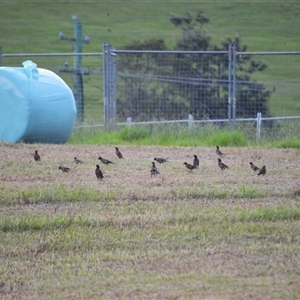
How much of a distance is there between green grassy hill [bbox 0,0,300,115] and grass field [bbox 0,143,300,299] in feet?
91.4

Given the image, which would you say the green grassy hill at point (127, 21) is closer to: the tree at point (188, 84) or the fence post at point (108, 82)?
the tree at point (188, 84)

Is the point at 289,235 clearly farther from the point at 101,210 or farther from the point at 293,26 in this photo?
the point at 293,26

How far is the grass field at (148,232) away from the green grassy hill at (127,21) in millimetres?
27864

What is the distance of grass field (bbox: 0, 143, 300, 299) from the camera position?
6.94 m

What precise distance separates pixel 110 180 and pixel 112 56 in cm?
855

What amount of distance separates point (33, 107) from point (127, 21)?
40210 millimetres

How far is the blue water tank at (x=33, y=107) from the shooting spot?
16672 mm

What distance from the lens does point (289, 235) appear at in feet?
27.3

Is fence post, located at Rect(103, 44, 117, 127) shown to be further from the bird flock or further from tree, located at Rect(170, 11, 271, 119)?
the bird flock

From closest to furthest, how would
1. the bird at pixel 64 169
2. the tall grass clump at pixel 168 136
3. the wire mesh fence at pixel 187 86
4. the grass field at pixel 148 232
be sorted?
the grass field at pixel 148 232, the bird at pixel 64 169, the tall grass clump at pixel 168 136, the wire mesh fence at pixel 187 86

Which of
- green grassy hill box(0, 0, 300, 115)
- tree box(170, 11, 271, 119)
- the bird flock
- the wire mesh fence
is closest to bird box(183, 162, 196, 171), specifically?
the bird flock

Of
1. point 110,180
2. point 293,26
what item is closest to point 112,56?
point 110,180

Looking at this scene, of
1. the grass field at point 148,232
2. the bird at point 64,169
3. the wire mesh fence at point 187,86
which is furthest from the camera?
the wire mesh fence at point 187,86

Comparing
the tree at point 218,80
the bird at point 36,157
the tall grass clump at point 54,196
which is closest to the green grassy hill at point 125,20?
the tree at point 218,80
